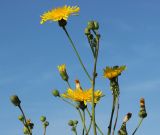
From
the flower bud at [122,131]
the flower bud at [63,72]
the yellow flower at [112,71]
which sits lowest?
the flower bud at [122,131]

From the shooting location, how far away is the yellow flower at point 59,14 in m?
4.43

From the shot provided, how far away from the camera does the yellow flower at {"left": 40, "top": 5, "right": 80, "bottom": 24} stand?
4.43 metres

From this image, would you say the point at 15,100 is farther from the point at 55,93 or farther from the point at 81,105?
the point at 81,105

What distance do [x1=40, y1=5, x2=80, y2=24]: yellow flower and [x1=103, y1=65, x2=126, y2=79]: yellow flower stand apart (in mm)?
707

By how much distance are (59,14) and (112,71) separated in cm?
86

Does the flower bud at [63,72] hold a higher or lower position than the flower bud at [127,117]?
higher

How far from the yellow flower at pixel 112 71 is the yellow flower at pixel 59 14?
71 centimetres

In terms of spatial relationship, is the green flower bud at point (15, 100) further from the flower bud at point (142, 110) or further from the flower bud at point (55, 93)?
the flower bud at point (142, 110)

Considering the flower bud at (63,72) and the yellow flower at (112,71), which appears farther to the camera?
the flower bud at (63,72)

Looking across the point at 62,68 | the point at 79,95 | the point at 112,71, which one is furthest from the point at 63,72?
the point at 112,71

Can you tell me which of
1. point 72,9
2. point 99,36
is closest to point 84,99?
point 99,36

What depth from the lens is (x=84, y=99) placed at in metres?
4.14

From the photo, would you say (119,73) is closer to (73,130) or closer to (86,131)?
(86,131)

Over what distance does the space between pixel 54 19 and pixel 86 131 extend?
1.32 meters
